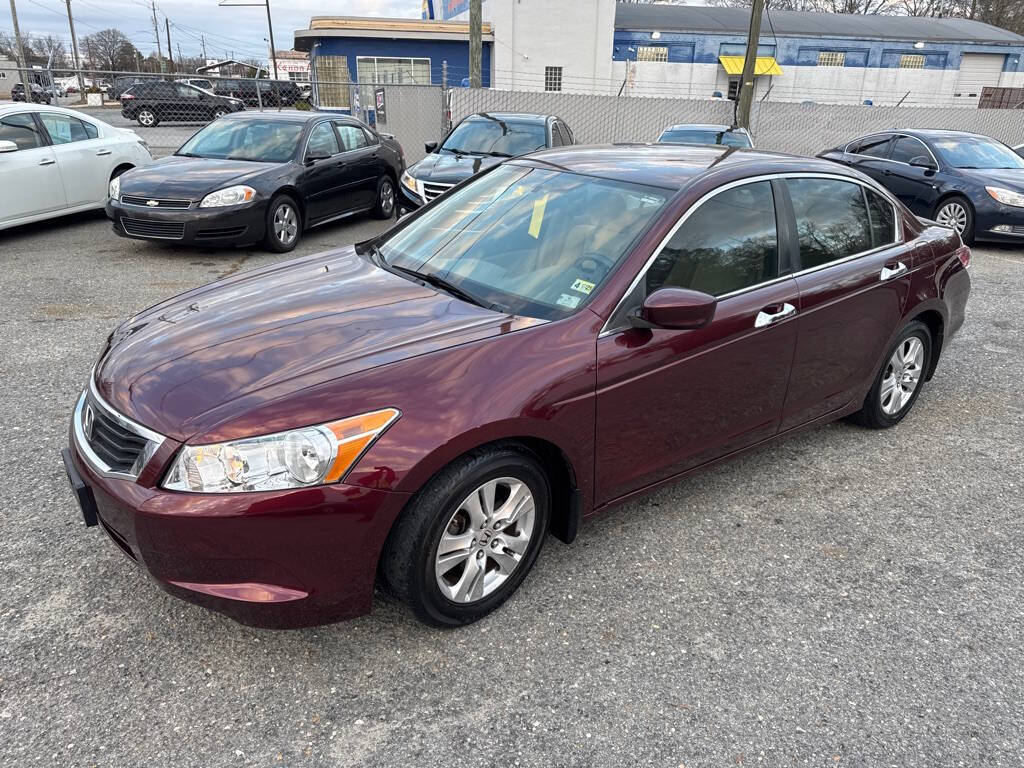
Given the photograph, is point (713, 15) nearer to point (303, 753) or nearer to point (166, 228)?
point (166, 228)

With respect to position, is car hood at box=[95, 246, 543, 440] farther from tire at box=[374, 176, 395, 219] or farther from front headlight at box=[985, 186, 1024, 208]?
front headlight at box=[985, 186, 1024, 208]

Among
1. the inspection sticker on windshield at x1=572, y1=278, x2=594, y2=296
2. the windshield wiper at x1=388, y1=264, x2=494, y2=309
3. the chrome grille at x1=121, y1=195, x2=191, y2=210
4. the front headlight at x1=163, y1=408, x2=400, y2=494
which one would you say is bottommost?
the chrome grille at x1=121, y1=195, x2=191, y2=210

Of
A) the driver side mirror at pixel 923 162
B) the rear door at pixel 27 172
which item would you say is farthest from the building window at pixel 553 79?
the rear door at pixel 27 172

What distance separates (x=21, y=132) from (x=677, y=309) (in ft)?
28.4

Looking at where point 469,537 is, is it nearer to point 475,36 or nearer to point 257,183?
point 257,183

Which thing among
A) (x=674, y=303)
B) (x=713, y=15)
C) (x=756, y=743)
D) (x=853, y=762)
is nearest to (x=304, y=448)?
(x=674, y=303)

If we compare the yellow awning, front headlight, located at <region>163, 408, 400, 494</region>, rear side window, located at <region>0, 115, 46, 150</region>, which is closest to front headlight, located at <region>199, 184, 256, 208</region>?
rear side window, located at <region>0, 115, 46, 150</region>

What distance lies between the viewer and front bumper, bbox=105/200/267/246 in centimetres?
761

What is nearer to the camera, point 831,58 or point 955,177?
point 955,177

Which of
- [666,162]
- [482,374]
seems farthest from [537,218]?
[482,374]

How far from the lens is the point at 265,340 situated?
2713 millimetres

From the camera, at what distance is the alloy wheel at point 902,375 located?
13.9 feet

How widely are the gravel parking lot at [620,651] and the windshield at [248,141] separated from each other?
5592 millimetres

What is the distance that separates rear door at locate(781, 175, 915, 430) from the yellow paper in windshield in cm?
119
